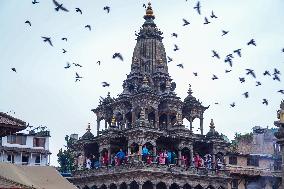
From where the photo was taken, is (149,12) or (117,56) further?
(149,12)

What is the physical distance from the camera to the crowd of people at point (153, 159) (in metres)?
47.2

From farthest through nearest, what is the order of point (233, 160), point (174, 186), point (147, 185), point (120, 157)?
point (233, 160)
point (174, 186)
point (147, 185)
point (120, 157)

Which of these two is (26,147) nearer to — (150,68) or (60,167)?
(60,167)

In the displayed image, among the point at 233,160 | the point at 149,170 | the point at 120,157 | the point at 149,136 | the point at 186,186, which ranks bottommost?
the point at 186,186

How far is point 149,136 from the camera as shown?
48.2 metres

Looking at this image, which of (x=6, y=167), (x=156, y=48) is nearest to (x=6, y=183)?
(x=6, y=167)

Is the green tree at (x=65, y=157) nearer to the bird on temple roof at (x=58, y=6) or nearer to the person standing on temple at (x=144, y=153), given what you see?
the person standing on temple at (x=144, y=153)

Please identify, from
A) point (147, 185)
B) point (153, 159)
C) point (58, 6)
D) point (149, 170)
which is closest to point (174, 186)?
point (147, 185)

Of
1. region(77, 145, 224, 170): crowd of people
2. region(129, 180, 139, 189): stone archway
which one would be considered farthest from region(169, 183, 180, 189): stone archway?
region(129, 180, 139, 189): stone archway

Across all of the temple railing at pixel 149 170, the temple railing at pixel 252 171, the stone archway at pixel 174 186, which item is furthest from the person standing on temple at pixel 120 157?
the temple railing at pixel 252 171

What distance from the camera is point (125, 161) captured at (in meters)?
48.6

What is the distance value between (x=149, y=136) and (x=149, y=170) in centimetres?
344

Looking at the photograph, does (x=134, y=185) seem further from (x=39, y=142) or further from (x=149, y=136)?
(x=39, y=142)

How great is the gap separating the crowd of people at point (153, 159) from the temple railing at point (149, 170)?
39 centimetres
